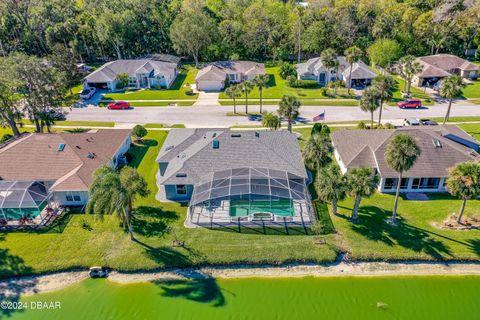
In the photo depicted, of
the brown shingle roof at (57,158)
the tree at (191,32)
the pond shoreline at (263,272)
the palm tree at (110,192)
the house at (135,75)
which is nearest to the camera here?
the palm tree at (110,192)

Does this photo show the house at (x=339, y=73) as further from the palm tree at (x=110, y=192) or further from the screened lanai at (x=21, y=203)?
the screened lanai at (x=21, y=203)

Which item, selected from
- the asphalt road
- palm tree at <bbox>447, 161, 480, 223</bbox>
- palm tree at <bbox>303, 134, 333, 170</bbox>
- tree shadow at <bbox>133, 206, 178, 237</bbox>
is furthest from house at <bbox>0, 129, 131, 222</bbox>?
palm tree at <bbox>447, 161, 480, 223</bbox>

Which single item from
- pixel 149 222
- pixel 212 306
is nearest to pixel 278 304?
pixel 212 306

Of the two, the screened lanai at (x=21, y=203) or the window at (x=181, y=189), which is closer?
the screened lanai at (x=21, y=203)

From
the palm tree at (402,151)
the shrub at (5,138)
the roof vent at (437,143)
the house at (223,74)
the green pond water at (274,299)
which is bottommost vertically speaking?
the green pond water at (274,299)

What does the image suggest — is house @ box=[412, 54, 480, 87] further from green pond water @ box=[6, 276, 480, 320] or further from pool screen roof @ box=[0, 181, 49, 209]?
pool screen roof @ box=[0, 181, 49, 209]

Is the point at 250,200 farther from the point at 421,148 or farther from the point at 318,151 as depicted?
the point at 421,148

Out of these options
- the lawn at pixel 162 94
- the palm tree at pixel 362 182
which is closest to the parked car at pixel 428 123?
the palm tree at pixel 362 182
